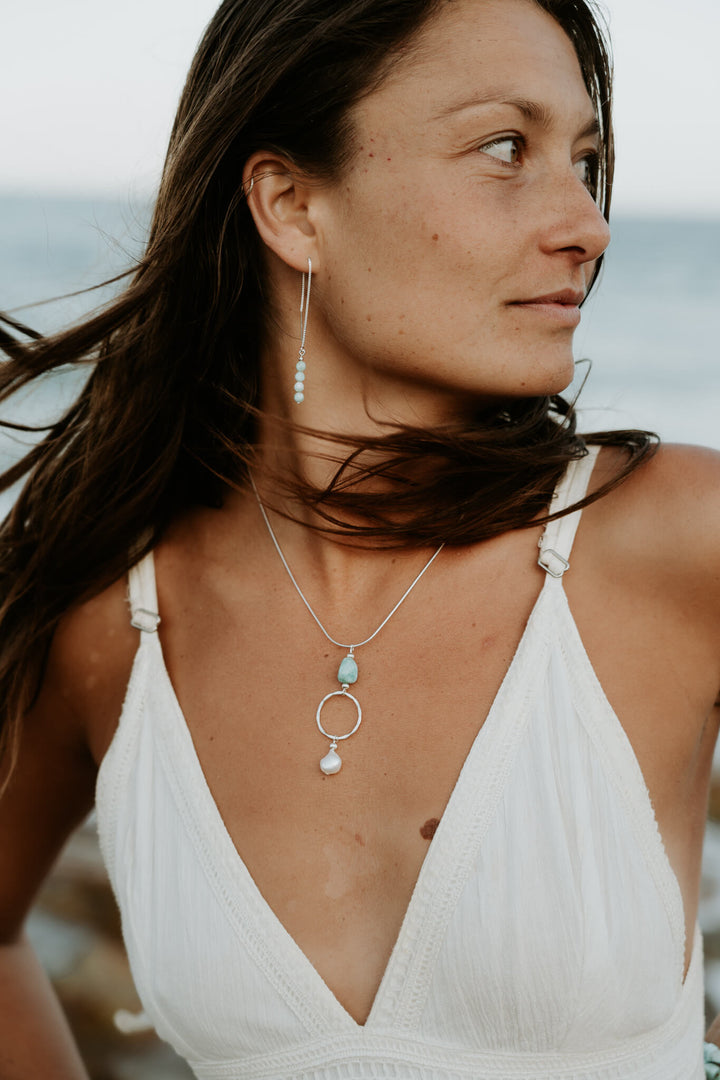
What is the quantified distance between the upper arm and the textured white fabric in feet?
1.40

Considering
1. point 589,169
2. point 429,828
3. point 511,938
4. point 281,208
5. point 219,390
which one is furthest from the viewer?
point 219,390

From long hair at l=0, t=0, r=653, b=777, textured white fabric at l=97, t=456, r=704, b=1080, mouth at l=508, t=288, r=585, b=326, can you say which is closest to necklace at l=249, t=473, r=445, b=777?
long hair at l=0, t=0, r=653, b=777

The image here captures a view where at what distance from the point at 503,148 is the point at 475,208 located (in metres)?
0.11

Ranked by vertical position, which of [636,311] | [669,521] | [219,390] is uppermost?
[636,311]

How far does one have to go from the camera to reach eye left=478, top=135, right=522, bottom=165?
1799mm

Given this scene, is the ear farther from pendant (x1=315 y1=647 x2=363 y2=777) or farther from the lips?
pendant (x1=315 y1=647 x2=363 y2=777)

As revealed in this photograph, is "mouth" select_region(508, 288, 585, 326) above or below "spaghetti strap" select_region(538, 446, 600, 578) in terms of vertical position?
above

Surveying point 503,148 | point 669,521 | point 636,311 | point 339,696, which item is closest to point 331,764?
point 339,696

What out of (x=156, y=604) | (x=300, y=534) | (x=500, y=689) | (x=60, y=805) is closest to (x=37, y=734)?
(x=60, y=805)

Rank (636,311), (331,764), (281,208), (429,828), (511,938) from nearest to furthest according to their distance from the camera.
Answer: (511,938) < (429,828) < (331,764) < (281,208) < (636,311)

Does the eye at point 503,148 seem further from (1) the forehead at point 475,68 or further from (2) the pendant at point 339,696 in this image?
(2) the pendant at point 339,696

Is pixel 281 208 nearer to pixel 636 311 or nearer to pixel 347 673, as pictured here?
pixel 347 673

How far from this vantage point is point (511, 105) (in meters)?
1.78

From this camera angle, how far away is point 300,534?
Answer: 217 centimetres
